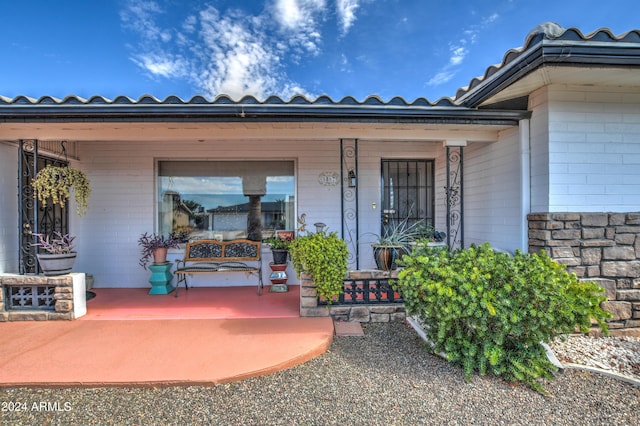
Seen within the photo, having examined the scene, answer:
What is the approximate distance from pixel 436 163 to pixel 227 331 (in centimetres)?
416

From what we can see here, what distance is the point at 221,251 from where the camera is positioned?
4.67m

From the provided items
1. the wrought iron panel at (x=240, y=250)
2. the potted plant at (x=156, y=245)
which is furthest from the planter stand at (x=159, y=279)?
the wrought iron panel at (x=240, y=250)

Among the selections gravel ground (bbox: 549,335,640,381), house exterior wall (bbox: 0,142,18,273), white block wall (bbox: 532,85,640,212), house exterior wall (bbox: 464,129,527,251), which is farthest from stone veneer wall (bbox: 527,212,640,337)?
house exterior wall (bbox: 0,142,18,273)

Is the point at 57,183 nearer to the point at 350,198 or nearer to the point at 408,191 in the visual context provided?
the point at 350,198

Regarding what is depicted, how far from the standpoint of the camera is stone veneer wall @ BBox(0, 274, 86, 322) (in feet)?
10.8

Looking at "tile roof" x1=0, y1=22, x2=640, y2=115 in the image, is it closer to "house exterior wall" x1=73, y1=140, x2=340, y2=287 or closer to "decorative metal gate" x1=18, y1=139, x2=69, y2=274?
"decorative metal gate" x1=18, y1=139, x2=69, y2=274

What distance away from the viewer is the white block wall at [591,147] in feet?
10.0

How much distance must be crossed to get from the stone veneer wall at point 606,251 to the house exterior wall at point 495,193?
0.34 m

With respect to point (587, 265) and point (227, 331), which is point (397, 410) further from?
point (587, 265)

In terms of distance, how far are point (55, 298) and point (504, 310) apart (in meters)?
4.44

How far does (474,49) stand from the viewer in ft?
18.7

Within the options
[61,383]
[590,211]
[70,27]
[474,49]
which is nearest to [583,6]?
[474,49]

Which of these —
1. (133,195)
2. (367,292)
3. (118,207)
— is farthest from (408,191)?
(118,207)

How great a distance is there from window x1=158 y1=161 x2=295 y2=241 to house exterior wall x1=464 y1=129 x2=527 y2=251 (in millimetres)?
2760
